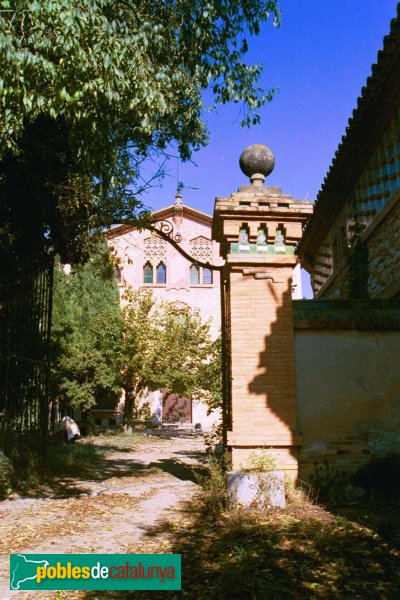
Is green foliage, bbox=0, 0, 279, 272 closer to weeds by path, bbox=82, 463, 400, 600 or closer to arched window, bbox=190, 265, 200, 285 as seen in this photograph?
weeds by path, bbox=82, 463, 400, 600

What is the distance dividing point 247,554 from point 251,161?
16.4ft

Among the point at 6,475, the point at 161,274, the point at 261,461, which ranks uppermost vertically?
the point at 161,274

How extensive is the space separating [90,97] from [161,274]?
22949 millimetres

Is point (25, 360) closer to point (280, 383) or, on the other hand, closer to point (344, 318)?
point (280, 383)

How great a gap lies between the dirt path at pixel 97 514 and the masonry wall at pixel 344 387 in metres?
1.67

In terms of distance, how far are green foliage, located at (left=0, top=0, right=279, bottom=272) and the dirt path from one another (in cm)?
343

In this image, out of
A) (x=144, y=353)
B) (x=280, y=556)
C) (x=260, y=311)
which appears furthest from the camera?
(x=144, y=353)

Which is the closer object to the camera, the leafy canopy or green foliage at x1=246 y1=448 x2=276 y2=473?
the leafy canopy

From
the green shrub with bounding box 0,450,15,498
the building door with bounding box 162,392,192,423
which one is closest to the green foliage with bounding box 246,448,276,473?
the green shrub with bounding box 0,450,15,498

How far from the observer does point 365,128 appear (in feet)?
31.9

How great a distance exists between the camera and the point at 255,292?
6.55 m

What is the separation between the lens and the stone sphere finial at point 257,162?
7.09 m

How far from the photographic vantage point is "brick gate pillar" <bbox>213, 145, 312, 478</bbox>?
20.2 ft

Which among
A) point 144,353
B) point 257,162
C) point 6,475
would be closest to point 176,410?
point 144,353
